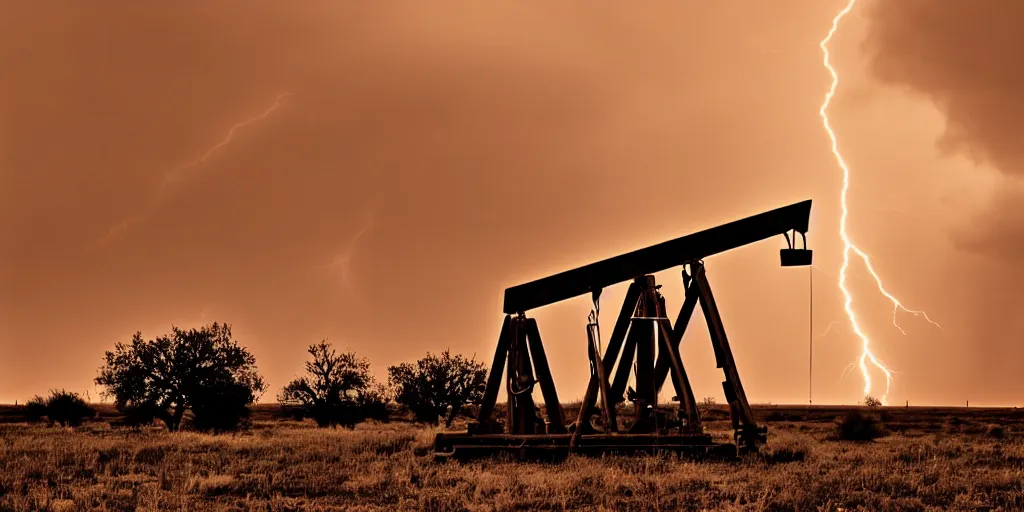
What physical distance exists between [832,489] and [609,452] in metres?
4.13

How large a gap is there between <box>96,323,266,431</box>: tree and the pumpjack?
18.6 metres

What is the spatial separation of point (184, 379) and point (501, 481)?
23.6m

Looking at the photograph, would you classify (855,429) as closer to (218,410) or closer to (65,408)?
(218,410)

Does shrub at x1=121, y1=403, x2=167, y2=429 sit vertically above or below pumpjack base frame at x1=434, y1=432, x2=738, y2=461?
below

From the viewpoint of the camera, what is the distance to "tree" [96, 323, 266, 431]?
109ft

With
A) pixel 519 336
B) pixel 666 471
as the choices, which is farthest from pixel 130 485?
pixel 666 471

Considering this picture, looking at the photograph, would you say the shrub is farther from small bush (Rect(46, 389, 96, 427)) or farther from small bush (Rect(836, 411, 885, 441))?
small bush (Rect(836, 411, 885, 441))

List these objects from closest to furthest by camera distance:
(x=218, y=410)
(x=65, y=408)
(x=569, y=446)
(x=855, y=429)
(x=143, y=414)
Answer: (x=569, y=446) → (x=855, y=429) → (x=218, y=410) → (x=143, y=414) → (x=65, y=408)

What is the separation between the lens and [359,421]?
119 ft

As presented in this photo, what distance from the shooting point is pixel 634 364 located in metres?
16.7

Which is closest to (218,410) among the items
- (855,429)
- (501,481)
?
(855,429)

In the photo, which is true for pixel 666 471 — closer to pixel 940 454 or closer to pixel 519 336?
pixel 519 336

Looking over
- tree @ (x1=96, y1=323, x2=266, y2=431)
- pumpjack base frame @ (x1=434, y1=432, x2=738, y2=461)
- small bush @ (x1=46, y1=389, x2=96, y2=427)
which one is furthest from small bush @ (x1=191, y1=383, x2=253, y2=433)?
pumpjack base frame @ (x1=434, y1=432, x2=738, y2=461)

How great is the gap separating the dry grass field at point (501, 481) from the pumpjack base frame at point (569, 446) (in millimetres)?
396
